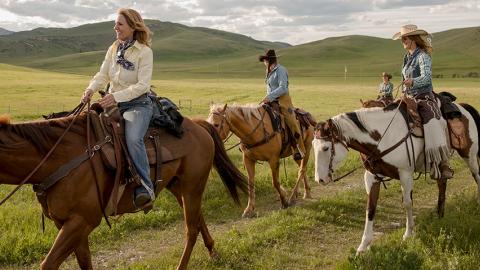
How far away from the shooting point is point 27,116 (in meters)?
A: 32.1

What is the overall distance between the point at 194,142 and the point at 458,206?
5.61 metres

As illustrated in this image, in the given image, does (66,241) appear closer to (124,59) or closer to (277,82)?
(124,59)

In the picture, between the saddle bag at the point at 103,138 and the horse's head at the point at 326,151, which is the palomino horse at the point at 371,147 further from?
the saddle bag at the point at 103,138

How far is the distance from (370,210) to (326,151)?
1254 mm

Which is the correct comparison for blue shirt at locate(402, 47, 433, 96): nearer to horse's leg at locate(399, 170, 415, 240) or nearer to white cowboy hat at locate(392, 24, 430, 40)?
white cowboy hat at locate(392, 24, 430, 40)

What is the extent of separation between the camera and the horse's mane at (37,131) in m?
4.82

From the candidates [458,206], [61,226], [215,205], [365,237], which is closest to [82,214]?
[61,226]

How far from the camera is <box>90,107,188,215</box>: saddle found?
17.7ft

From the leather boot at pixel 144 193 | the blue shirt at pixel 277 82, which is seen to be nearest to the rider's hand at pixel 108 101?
the leather boot at pixel 144 193

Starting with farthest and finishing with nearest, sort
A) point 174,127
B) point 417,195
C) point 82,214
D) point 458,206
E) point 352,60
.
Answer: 1. point 352,60
2. point 417,195
3. point 458,206
4. point 174,127
5. point 82,214

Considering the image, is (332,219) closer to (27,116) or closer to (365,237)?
(365,237)

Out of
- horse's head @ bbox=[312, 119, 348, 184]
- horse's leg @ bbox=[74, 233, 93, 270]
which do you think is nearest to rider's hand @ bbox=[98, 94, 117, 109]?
horse's leg @ bbox=[74, 233, 93, 270]

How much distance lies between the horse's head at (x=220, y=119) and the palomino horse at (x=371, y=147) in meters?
2.82

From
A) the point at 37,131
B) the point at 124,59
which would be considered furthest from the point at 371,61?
the point at 37,131
